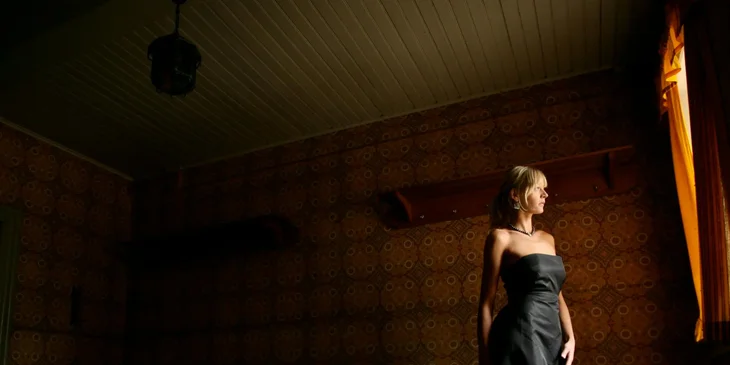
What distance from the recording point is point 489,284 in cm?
266

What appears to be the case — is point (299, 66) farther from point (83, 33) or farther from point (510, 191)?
point (510, 191)

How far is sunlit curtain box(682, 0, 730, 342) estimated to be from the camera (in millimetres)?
2680

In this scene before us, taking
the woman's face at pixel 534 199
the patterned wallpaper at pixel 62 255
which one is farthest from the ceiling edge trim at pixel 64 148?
the woman's face at pixel 534 199

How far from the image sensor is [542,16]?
368 cm

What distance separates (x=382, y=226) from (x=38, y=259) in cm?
247

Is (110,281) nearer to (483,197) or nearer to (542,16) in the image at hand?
(483,197)

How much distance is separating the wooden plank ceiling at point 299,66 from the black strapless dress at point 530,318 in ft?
5.23

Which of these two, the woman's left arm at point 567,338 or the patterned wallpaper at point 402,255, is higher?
the patterned wallpaper at point 402,255

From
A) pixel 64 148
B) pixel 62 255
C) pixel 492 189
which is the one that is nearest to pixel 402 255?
pixel 492 189

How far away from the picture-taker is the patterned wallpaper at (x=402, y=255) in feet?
12.5

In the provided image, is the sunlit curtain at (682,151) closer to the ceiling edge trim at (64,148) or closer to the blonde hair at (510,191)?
the blonde hair at (510,191)

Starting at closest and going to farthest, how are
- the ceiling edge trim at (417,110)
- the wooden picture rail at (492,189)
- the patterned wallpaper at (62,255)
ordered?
the wooden picture rail at (492,189) → the ceiling edge trim at (417,110) → the patterned wallpaper at (62,255)

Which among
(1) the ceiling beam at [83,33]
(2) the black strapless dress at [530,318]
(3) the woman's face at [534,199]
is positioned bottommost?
(2) the black strapless dress at [530,318]

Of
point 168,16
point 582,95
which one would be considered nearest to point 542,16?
point 582,95
